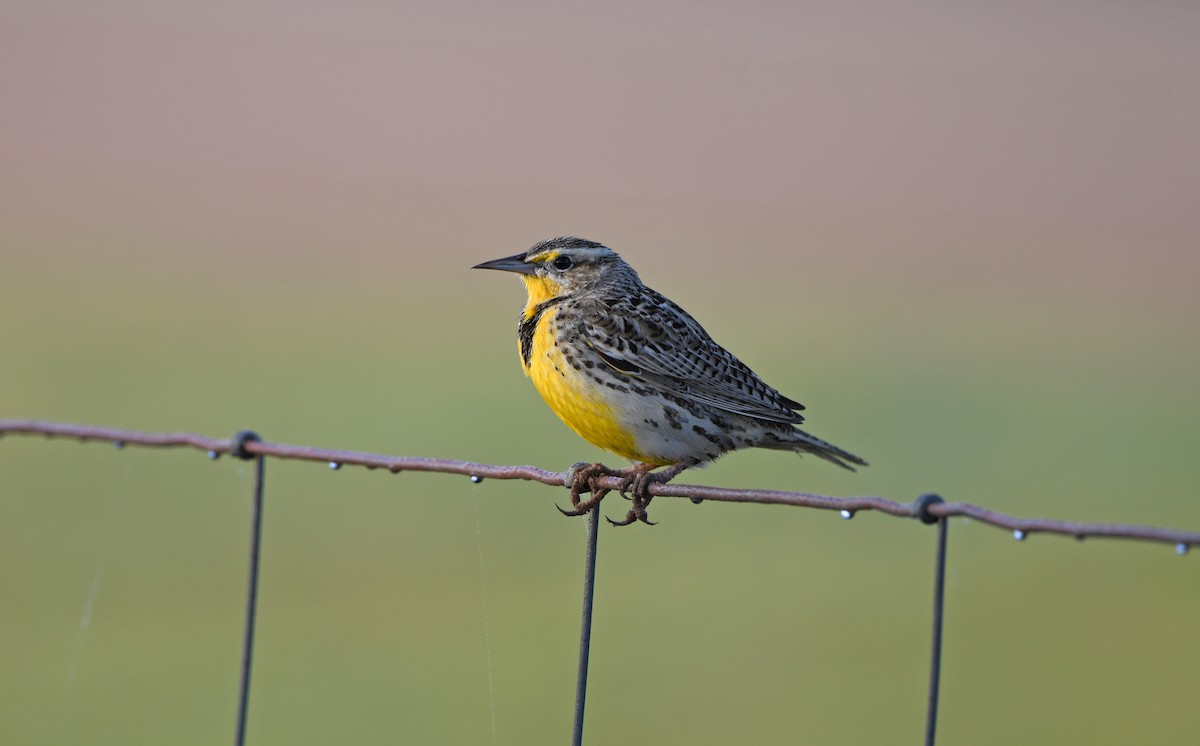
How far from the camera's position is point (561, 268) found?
3.67 meters

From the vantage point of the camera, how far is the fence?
5.50ft

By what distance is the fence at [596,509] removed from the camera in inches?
66.0

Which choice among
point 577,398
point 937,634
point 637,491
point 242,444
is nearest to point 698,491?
point 937,634

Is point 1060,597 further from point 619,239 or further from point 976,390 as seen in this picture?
point 619,239

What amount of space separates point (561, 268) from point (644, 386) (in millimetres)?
518

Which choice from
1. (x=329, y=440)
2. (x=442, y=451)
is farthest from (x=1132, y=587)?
(x=329, y=440)

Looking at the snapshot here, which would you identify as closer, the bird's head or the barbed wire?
the barbed wire

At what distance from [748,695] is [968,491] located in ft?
13.2

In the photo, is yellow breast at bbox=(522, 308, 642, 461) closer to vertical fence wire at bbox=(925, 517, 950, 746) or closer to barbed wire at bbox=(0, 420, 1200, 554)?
barbed wire at bbox=(0, 420, 1200, 554)

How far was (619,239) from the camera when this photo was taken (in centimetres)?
1789

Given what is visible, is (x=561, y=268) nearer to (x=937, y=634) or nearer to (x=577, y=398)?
(x=577, y=398)

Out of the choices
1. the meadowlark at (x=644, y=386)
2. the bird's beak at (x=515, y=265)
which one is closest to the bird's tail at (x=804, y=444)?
the meadowlark at (x=644, y=386)

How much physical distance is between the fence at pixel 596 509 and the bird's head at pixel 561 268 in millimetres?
950

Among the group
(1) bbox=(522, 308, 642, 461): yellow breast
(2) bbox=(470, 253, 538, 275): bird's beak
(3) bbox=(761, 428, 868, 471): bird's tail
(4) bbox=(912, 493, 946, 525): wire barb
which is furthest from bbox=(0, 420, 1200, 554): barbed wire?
(2) bbox=(470, 253, 538, 275): bird's beak
